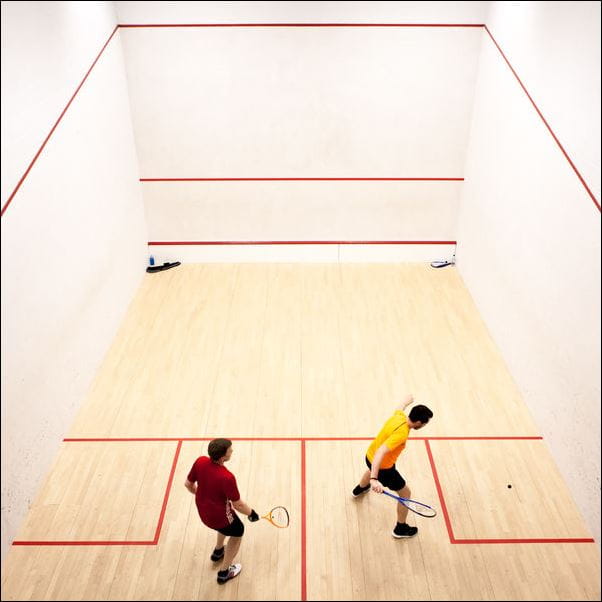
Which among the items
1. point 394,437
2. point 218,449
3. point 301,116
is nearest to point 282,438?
point 394,437

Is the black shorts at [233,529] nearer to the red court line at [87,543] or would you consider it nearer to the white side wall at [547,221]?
the red court line at [87,543]

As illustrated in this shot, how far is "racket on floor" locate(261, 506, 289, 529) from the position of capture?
10.7ft

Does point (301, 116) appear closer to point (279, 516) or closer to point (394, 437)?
point (394, 437)

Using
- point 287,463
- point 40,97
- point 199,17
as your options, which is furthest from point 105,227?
point 287,463

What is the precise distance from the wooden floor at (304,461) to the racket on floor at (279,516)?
6 centimetres

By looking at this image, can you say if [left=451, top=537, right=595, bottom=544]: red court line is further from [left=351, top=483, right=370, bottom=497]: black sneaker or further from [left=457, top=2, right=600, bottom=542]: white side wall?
[left=351, top=483, right=370, bottom=497]: black sneaker

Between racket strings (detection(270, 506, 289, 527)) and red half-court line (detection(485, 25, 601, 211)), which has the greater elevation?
red half-court line (detection(485, 25, 601, 211))

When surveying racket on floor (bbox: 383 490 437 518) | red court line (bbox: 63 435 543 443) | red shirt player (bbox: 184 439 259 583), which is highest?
red court line (bbox: 63 435 543 443)

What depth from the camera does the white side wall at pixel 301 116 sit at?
500 centimetres

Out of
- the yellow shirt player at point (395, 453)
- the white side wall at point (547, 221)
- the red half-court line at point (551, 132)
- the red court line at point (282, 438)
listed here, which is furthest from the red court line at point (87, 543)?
the red half-court line at point (551, 132)

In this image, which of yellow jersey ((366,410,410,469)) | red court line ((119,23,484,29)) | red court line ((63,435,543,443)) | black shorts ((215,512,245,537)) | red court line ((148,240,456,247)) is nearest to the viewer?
black shorts ((215,512,245,537))

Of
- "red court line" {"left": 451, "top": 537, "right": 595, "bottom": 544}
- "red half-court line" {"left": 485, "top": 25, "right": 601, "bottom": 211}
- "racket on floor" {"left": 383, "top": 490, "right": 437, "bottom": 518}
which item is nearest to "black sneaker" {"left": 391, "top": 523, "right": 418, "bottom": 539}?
"racket on floor" {"left": 383, "top": 490, "right": 437, "bottom": 518}

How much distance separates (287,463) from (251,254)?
270cm

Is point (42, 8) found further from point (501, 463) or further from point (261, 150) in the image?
point (501, 463)
